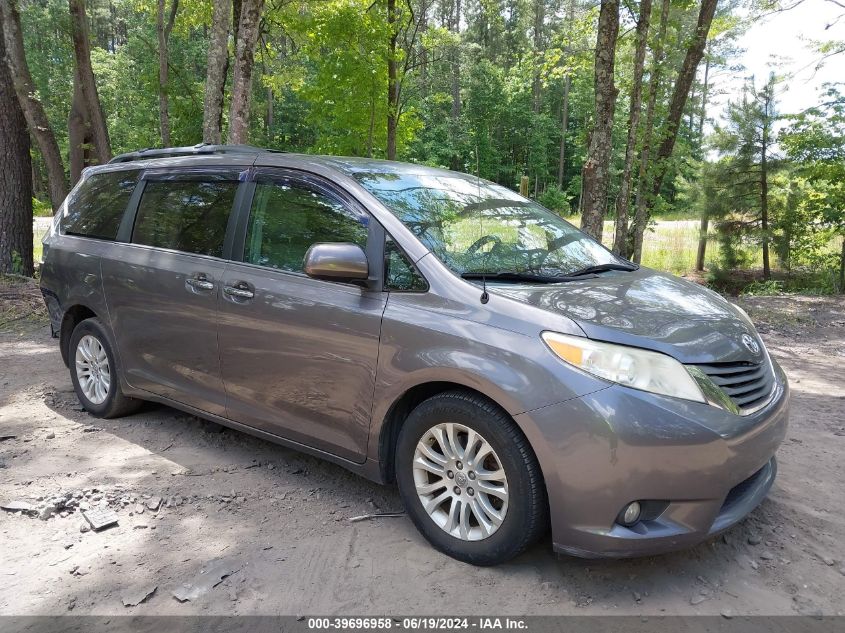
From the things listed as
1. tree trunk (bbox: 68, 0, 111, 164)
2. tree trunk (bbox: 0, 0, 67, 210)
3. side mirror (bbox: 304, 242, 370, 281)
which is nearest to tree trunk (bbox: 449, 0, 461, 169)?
tree trunk (bbox: 68, 0, 111, 164)

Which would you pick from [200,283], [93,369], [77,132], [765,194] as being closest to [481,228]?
[200,283]

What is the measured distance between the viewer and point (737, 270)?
18.2 metres

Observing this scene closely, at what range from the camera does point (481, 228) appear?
11.5ft

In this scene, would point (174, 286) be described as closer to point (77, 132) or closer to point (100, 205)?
point (100, 205)

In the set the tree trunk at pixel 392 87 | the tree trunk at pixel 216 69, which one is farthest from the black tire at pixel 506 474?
the tree trunk at pixel 392 87

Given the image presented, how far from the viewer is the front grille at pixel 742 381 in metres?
2.66

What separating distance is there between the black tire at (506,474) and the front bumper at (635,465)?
0.07 m

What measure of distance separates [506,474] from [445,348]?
60 centimetres

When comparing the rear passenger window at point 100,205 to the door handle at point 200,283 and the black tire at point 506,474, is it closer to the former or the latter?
the door handle at point 200,283

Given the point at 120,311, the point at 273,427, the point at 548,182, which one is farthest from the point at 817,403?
the point at 548,182

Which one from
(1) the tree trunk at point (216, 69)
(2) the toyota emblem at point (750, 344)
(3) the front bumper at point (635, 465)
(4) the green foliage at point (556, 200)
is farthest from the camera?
(4) the green foliage at point (556, 200)

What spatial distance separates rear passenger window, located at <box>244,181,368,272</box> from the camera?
11.0 ft

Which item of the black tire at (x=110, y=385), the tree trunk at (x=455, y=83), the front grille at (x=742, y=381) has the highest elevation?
the tree trunk at (x=455, y=83)

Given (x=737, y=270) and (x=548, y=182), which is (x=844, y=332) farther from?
(x=548, y=182)
